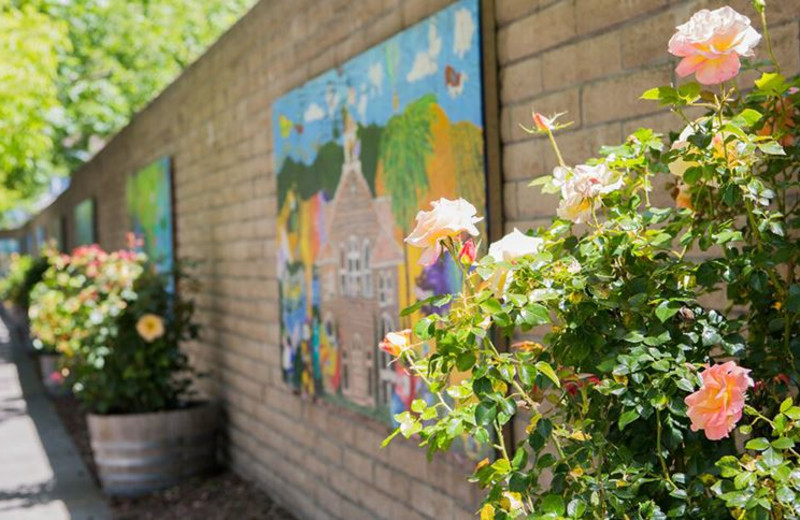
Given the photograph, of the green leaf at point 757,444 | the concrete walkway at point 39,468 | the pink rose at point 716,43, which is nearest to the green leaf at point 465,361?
the green leaf at point 757,444

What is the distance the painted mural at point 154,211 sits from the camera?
763 centimetres

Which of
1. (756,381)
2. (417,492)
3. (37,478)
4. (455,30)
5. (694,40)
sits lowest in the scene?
(37,478)

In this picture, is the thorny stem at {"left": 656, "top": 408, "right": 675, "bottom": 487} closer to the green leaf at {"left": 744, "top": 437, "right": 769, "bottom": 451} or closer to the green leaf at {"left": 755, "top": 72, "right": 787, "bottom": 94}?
the green leaf at {"left": 744, "top": 437, "right": 769, "bottom": 451}

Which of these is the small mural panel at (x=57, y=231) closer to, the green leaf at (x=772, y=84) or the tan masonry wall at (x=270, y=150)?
the tan masonry wall at (x=270, y=150)

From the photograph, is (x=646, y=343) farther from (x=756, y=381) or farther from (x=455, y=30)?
(x=455, y=30)

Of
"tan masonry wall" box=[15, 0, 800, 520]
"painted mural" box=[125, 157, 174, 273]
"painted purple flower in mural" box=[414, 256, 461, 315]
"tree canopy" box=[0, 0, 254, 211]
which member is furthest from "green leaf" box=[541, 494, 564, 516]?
"tree canopy" box=[0, 0, 254, 211]

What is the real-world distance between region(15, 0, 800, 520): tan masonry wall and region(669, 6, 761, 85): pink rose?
44 centimetres

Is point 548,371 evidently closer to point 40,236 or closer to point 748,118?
point 748,118

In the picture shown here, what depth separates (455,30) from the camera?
126 inches

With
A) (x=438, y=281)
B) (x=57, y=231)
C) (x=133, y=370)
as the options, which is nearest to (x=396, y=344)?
(x=438, y=281)

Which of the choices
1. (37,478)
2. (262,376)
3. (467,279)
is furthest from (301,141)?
(37,478)

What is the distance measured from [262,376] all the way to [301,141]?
1.54m

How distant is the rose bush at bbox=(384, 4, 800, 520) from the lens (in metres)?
1.69

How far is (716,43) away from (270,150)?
148 inches
